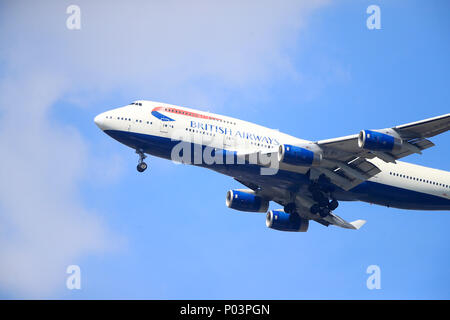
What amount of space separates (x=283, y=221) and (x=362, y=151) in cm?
1099

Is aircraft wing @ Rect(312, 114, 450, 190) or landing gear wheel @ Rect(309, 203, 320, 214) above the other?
aircraft wing @ Rect(312, 114, 450, 190)

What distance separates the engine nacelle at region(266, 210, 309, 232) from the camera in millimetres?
54125

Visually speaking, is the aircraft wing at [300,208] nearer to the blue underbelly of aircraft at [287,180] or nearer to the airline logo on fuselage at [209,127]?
the blue underbelly of aircraft at [287,180]

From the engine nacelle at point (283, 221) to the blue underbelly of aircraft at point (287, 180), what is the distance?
4.78 meters

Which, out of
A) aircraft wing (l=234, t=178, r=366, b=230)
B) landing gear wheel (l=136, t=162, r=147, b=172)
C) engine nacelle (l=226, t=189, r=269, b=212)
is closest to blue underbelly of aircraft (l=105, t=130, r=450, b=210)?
landing gear wheel (l=136, t=162, r=147, b=172)

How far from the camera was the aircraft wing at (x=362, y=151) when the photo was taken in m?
42.4

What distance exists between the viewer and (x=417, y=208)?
5184 cm

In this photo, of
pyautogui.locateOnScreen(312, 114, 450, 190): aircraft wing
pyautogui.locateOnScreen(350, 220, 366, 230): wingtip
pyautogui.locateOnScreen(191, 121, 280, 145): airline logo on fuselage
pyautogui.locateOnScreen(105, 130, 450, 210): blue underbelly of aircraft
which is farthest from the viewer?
pyautogui.locateOnScreen(350, 220, 366, 230): wingtip

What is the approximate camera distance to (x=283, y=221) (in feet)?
178

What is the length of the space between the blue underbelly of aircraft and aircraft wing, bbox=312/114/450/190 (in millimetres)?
1579

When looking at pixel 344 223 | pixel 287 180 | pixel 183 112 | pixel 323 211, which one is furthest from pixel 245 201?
pixel 183 112

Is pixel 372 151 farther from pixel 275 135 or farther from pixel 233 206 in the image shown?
pixel 233 206

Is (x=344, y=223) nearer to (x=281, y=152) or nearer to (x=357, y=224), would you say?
(x=357, y=224)

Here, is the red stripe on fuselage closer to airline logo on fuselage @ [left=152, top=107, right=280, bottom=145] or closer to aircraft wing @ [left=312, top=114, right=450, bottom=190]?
airline logo on fuselage @ [left=152, top=107, right=280, bottom=145]
